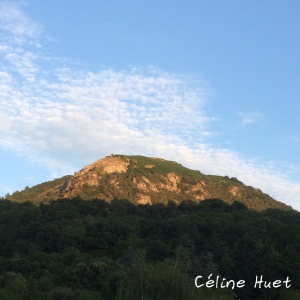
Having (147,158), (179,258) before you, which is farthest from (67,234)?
(147,158)

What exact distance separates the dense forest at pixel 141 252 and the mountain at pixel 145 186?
1870cm

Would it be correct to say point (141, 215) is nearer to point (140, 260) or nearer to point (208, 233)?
point (208, 233)

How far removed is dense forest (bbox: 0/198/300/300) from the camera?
28503 millimetres

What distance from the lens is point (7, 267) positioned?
181 ft

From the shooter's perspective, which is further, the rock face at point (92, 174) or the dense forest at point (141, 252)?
the rock face at point (92, 174)

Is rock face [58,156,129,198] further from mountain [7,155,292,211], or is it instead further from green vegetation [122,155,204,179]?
green vegetation [122,155,204,179]

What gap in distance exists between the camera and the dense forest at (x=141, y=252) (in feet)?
93.5

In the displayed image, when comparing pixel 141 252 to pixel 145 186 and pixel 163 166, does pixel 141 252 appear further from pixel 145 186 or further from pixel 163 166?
pixel 163 166

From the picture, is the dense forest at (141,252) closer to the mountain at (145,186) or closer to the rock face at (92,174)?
the mountain at (145,186)

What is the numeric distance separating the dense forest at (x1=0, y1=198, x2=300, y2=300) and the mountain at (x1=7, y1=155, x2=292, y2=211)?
61.4ft

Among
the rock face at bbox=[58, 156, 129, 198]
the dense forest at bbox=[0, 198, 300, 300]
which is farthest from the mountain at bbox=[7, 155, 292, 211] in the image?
the dense forest at bbox=[0, 198, 300, 300]

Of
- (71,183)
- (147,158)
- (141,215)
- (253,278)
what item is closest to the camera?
(253,278)

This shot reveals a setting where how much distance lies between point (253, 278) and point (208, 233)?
125 ft

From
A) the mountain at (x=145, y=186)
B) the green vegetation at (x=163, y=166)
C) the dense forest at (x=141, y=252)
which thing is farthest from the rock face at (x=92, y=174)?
the dense forest at (x=141, y=252)
